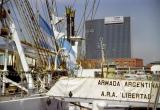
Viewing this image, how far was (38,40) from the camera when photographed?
22.4m

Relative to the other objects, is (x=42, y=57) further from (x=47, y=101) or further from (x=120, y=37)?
(x=120, y=37)

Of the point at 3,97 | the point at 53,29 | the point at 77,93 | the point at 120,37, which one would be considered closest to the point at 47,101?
the point at 77,93

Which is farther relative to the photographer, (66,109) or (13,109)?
(66,109)

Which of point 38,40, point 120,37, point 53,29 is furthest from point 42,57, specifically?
point 120,37

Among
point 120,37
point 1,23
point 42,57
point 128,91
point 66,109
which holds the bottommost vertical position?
point 66,109

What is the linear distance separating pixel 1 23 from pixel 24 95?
3.80 meters

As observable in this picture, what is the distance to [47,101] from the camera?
17062 mm

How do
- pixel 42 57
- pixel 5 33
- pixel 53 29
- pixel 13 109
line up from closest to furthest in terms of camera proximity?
1. pixel 13 109
2. pixel 5 33
3. pixel 42 57
4. pixel 53 29

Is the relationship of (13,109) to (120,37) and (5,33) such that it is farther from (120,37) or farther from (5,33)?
(120,37)

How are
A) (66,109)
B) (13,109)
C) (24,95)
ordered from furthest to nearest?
(66,109) < (24,95) < (13,109)

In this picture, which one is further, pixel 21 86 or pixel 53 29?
pixel 53 29

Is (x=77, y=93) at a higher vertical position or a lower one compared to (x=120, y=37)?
lower

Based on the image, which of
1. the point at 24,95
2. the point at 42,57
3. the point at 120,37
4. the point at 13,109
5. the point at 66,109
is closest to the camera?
the point at 13,109

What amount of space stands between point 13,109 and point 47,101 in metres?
3.31
